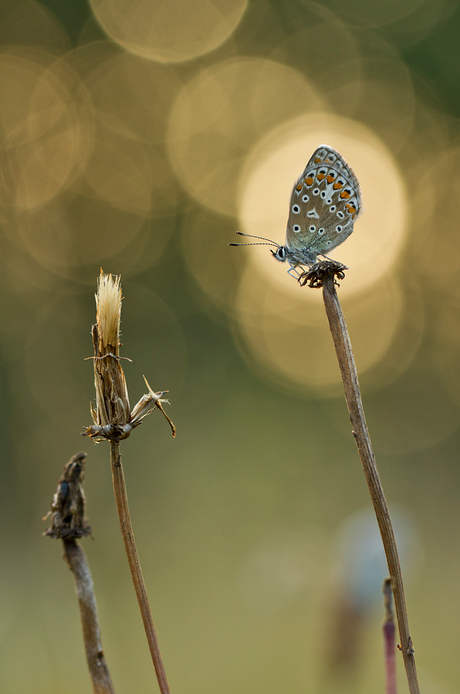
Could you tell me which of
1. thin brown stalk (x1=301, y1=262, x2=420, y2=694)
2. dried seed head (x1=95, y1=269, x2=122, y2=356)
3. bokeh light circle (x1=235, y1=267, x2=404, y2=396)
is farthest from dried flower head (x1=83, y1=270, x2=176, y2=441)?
bokeh light circle (x1=235, y1=267, x2=404, y2=396)

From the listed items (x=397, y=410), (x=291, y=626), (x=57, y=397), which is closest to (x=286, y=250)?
(x=291, y=626)

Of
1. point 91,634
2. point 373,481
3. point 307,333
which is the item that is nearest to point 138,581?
point 91,634

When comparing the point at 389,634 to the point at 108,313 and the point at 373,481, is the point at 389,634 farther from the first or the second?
the point at 108,313

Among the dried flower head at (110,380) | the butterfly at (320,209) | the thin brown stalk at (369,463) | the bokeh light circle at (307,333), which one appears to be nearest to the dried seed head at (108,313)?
the dried flower head at (110,380)

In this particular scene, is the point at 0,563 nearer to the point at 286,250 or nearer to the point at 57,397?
the point at 57,397

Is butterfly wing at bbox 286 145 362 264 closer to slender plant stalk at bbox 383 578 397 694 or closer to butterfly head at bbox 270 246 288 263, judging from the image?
butterfly head at bbox 270 246 288 263

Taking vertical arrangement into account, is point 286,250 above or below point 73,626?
above

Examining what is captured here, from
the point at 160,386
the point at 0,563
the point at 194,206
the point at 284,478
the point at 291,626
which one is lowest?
the point at 291,626
